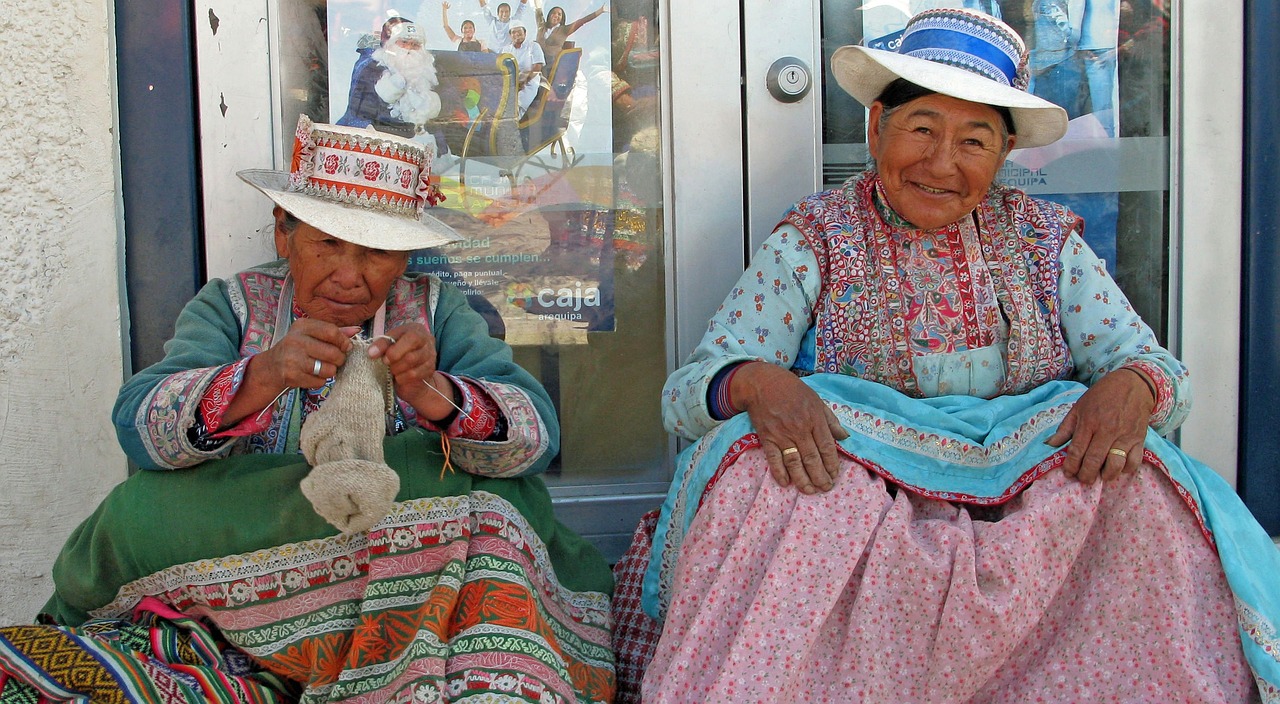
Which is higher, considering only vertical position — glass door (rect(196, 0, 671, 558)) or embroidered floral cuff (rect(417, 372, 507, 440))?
glass door (rect(196, 0, 671, 558))

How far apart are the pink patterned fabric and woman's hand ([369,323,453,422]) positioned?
587mm

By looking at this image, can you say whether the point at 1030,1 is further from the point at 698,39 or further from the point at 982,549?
the point at 982,549

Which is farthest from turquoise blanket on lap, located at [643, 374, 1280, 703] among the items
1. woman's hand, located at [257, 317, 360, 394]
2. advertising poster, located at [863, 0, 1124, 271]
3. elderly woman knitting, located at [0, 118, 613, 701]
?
advertising poster, located at [863, 0, 1124, 271]

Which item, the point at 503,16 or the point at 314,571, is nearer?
the point at 314,571

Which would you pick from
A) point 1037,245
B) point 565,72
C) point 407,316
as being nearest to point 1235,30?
point 1037,245

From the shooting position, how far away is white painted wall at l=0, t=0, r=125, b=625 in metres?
2.69

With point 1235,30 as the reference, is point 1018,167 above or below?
below

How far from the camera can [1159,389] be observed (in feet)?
7.16

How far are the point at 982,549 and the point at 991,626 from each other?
14cm

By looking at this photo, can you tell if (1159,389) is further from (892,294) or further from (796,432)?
(796,432)

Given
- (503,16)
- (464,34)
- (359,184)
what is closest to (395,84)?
(464,34)

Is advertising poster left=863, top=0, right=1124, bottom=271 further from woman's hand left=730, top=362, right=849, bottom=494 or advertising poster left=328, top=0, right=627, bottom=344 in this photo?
woman's hand left=730, top=362, right=849, bottom=494

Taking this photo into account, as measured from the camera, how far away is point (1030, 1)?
316 cm

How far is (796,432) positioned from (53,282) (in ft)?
6.54
